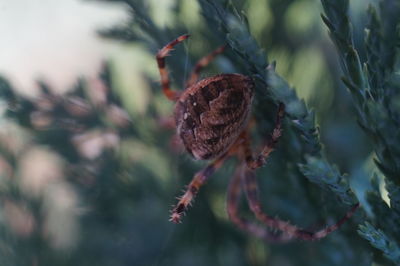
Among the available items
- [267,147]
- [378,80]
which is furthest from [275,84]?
[267,147]

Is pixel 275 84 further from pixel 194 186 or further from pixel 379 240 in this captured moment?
pixel 194 186

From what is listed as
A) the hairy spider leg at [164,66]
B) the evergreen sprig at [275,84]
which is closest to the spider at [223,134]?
the hairy spider leg at [164,66]

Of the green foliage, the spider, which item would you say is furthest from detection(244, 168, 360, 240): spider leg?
the green foliage

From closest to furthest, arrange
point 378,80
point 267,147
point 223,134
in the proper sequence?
1. point 378,80
2. point 267,147
3. point 223,134

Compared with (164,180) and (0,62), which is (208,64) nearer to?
(164,180)

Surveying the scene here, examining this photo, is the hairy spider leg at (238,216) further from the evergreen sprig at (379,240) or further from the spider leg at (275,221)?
the evergreen sprig at (379,240)

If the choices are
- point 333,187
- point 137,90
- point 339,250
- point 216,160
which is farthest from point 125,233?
point 333,187

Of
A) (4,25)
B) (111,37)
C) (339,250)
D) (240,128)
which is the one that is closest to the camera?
(339,250)
